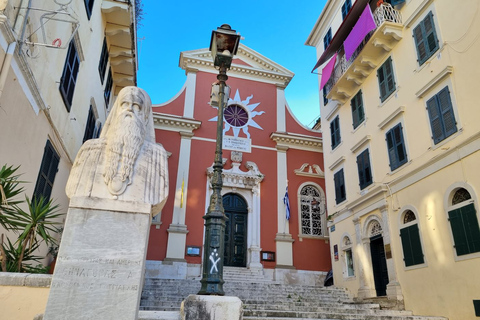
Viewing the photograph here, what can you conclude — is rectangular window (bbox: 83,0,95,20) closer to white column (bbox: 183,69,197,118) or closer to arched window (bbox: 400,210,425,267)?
white column (bbox: 183,69,197,118)

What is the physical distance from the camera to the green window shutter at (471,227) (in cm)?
772

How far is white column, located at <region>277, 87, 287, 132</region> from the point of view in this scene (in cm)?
1850

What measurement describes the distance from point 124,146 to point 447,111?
8.33 m

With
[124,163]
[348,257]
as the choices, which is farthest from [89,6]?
[348,257]

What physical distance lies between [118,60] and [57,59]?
6166 millimetres

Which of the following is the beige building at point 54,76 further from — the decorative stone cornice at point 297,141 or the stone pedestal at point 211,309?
the decorative stone cornice at point 297,141

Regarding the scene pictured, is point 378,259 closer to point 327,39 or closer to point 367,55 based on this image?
point 367,55

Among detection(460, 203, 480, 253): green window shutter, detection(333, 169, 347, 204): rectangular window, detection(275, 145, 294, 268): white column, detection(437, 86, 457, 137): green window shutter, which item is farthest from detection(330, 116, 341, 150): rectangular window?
detection(460, 203, 480, 253): green window shutter

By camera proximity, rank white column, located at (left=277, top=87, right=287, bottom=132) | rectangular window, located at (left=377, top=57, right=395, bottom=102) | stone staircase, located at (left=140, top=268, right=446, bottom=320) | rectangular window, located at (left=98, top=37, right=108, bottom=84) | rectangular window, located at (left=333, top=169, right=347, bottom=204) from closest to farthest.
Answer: stone staircase, located at (left=140, top=268, right=446, bottom=320), rectangular window, located at (left=377, top=57, right=395, bottom=102), rectangular window, located at (left=98, top=37, right=108, bottom=84), rectangular window, located at (left=333, top=169, right=347, bottom=204), white column, located at (left=277, top=87, right=287, bottom=132)

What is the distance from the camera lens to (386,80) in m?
11.9

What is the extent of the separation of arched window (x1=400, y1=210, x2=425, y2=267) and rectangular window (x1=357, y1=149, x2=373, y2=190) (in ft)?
6.62

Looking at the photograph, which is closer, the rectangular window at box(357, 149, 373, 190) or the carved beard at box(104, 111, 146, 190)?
the carved beard at box(104, 111, 146, 190)

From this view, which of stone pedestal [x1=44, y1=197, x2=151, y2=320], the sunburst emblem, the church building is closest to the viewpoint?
stone pedestal [x1=44, y1=197, x2=151, y2=320]

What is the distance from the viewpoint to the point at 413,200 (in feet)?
32.7
